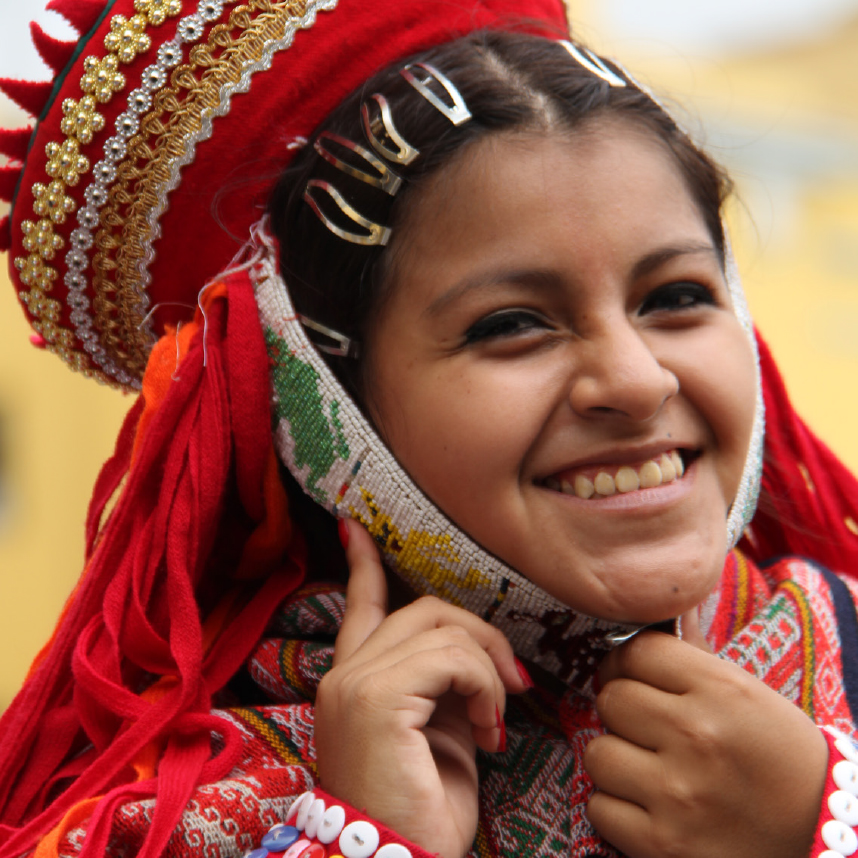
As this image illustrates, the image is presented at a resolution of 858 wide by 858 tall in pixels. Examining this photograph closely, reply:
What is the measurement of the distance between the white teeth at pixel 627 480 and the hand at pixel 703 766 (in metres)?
0.19

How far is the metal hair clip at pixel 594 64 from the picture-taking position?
1.37m

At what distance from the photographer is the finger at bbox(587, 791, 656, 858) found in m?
1.11

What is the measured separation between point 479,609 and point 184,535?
38 cm

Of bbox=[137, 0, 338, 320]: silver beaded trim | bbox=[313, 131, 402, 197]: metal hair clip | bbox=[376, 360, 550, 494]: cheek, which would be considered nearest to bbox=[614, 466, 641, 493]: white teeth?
bbox=[376, 360, 550, 494]: cheek

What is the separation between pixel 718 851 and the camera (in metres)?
1.09

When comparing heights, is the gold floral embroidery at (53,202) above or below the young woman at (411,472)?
above

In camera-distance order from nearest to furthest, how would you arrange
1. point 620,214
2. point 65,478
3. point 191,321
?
point 620,214, point 191,321, point 65,478

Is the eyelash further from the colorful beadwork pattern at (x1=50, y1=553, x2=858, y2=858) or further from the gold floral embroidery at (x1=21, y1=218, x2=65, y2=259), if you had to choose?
the gold floral embroidery at (x1=21, y1=218, x2=65, y2=259)

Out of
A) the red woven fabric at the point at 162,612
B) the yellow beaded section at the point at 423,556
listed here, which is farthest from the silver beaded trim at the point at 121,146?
the yellow beaded section at the point at 423,556

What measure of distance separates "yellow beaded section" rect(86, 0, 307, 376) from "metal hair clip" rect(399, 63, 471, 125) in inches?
6.6

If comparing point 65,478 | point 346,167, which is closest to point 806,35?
point 65,478

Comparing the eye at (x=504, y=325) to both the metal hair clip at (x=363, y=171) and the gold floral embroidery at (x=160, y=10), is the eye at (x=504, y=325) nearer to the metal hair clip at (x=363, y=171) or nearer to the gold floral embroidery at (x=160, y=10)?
the metal hair clip at (x=363, y=171)

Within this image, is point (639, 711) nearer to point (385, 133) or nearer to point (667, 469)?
point (667, 469)

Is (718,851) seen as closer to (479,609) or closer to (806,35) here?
(479,609)
